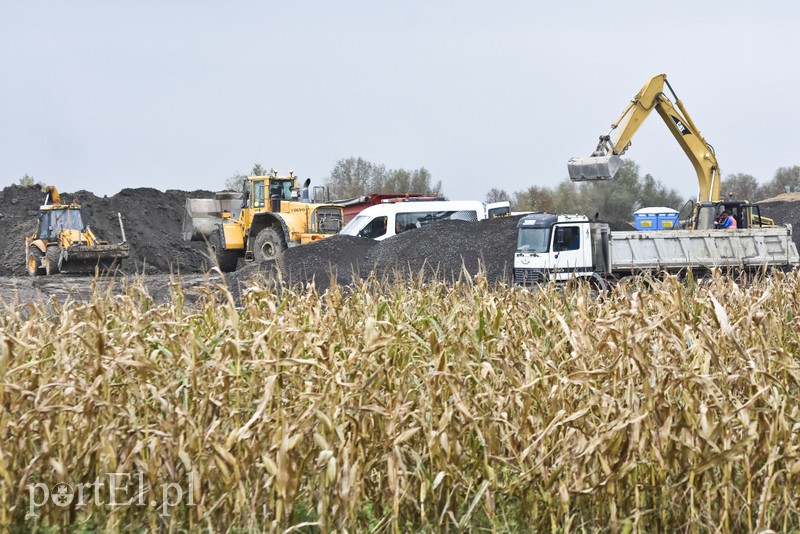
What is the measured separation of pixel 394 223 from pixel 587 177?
475 centimetres

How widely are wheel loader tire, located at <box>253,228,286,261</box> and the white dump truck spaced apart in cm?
842

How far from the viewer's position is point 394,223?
22719mm

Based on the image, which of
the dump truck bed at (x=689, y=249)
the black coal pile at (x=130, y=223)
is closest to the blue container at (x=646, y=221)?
the dump truck bed at (x=689, y=249)

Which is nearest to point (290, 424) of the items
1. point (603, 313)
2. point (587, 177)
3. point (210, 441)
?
point (210, 441)

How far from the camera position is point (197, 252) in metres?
37.0

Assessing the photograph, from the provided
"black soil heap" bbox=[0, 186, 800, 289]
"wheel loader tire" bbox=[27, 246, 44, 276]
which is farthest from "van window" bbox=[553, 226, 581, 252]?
"wheel loader tire" bbox=[27, 246, 44, 276]

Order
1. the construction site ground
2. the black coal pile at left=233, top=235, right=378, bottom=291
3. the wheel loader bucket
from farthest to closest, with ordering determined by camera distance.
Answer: the wheel loader bucket < the black coal pile at left=233, top=235, right=378, bottom=291 < the construction site ground

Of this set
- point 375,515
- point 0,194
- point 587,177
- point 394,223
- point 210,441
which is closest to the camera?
point 210,441

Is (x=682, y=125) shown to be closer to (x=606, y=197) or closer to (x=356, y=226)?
(x=356, y=226)

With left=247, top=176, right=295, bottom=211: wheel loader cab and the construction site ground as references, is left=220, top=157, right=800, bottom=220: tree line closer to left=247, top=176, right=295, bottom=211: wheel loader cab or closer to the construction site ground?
the construction site ground

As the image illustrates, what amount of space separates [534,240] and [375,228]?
21.7ft

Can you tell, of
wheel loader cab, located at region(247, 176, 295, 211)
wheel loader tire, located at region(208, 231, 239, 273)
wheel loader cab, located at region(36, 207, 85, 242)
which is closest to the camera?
wheel loader cab, located at region(247, 176, 295, 211)

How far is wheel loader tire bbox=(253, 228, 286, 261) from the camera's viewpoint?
77.4 ft

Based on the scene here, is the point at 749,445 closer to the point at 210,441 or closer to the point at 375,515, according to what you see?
the point at 375,515
